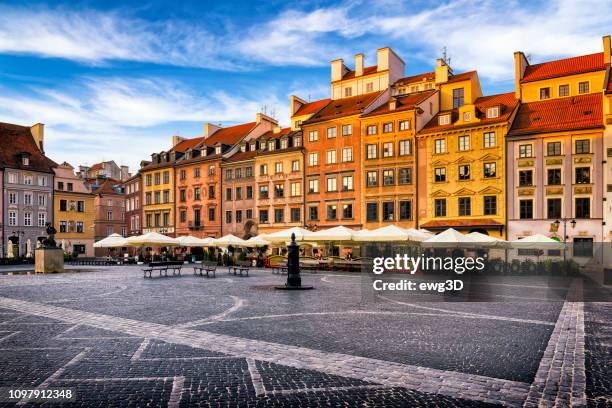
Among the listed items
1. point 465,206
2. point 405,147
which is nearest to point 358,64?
point 405,147

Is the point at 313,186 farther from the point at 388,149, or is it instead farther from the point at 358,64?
the point at 358,64

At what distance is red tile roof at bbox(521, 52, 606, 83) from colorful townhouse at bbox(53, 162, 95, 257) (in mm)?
54264

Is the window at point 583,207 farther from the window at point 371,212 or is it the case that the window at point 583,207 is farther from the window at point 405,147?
the window at point 371,212

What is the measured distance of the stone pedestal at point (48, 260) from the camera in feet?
97.9

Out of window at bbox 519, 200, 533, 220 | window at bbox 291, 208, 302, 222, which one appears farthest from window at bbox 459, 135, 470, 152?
window at bbox 291, 208, 302, 222

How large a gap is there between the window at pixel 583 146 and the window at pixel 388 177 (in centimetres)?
1400

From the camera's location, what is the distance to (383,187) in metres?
43.8

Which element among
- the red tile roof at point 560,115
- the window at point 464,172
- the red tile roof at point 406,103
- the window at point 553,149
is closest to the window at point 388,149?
the red tile roof at point 406,103

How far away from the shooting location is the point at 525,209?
37.7 meters

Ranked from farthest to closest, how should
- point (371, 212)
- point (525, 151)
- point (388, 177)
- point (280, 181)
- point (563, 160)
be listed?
point (280, 181) → point (371, 212) → point (388, 177) → point (525, 151) → point (563, 160)

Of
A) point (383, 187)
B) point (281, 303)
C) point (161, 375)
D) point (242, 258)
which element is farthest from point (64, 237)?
point (161, 375)

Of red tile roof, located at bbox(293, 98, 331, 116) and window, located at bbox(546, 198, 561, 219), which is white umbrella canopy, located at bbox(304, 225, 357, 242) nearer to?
window, located at bbox(546, 198, 561, 219)

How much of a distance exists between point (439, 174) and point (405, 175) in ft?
9.55

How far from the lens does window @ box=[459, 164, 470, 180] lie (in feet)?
131
